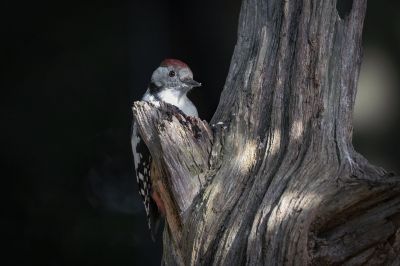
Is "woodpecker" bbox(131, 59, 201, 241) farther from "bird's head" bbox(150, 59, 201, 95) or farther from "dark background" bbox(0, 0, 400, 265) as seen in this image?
"dark background" bbox(0, 0, 400, 265)

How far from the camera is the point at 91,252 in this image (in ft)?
14.8

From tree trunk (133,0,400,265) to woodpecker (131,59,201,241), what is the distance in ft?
2.56

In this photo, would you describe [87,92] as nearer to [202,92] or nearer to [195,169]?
[202,92]

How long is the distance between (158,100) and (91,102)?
0.76 meters

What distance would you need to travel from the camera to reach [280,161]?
2586mm

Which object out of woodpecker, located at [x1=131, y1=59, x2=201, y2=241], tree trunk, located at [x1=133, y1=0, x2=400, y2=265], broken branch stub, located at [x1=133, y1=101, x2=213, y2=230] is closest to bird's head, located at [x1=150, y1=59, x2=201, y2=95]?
woodpecker, located at [x1=131, y1=59, x2=201, y2=241]

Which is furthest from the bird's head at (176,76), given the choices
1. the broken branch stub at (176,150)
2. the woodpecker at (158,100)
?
the broken branch stub at (176,150)

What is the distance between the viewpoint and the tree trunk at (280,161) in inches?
→ 89.4

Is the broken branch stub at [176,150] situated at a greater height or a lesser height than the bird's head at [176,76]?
lesser

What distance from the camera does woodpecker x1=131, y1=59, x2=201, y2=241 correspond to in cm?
367

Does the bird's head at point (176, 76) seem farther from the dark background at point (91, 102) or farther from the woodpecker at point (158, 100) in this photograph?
the dark background at point (91, 102)

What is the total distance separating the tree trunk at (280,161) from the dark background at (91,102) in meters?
1.33

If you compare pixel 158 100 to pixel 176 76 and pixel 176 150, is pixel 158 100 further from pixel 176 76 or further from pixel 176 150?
pixel 176 150

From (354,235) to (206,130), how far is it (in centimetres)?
78
